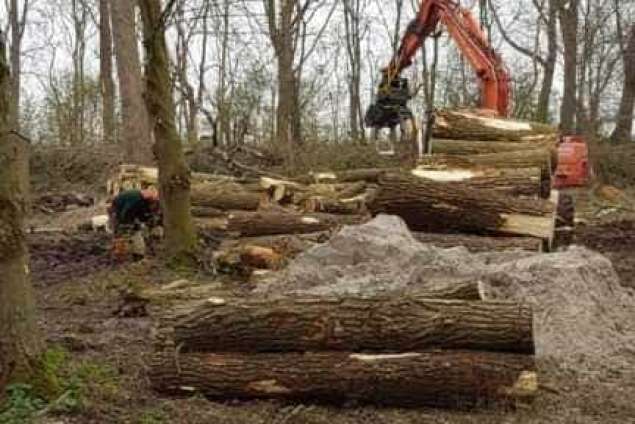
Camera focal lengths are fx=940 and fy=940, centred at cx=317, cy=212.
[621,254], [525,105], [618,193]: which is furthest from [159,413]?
[525,105]

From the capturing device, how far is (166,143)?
970cm

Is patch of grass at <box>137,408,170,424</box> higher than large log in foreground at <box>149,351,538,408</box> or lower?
lower

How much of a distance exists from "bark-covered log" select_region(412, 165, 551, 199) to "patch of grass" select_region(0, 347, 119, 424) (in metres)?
5.82

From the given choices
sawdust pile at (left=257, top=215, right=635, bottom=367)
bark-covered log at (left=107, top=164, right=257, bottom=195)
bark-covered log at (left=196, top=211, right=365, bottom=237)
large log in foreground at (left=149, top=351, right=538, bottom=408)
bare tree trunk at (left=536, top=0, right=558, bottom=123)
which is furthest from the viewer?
bare tree trunk at (left=536, top=0, right=558, bottom=123)

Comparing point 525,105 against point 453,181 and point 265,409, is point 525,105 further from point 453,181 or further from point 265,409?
point 265,409

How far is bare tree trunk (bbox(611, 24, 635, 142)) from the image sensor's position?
24812 mm

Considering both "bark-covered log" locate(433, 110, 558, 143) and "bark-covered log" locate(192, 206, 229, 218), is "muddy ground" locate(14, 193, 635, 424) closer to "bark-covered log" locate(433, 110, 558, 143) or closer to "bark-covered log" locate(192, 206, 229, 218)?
"bark-covered log" locate(192, 206, 229, 218)

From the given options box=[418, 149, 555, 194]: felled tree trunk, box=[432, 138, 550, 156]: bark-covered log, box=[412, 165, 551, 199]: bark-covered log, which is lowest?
box=[412, 165, 551, 199]: bark-covered log

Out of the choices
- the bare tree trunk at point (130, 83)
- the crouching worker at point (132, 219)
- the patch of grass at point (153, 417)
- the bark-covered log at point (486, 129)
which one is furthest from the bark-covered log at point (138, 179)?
the patch of grass at point (153, 417)

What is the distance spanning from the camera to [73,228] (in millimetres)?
15930

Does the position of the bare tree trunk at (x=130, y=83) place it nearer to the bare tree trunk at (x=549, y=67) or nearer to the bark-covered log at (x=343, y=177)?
the bark-covered log at (x=343, y=177)

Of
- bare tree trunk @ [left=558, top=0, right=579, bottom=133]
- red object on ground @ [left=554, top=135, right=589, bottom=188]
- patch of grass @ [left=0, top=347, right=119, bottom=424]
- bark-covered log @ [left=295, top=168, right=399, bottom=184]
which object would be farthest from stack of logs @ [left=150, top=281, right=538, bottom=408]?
bare tree trunk @ [left=558, top=0, right=579, bottom=133]

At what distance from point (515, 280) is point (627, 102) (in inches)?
806

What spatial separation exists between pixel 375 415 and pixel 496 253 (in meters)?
3.98
